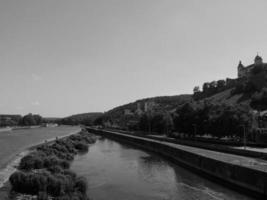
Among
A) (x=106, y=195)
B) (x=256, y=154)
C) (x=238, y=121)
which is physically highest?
(x=238, y=121)

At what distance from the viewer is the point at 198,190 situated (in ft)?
97.8

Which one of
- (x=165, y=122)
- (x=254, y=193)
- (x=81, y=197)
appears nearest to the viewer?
(x=81, y=197)

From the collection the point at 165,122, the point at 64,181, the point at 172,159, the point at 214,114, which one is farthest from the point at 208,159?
the point at 165,122

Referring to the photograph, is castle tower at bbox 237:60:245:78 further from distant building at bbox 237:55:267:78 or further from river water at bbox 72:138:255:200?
river water at bbox 72:138:255:200

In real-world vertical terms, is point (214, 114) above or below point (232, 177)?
above

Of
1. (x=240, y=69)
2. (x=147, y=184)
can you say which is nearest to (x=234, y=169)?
(x=147, y=184)

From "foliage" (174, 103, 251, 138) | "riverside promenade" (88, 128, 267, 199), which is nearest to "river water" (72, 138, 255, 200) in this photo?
"riverside promenade" (88, 128, 267, 199)

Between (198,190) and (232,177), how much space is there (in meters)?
4.12

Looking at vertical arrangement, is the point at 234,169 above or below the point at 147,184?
above

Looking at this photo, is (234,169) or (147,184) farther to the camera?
(147,184)

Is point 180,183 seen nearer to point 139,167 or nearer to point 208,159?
point 208,159

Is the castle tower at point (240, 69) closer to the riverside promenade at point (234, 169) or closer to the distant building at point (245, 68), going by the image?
the distant building at point (245, 68)

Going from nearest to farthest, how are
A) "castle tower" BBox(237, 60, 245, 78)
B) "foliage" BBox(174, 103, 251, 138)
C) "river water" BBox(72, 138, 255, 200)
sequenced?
"river water" BBox(72, 138, 255, 200), "foliage" BBox(174, 103, 251, 138), "castle tower" BBox(237, 60, 245, 78)

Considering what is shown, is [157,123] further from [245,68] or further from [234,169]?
[245,68]
